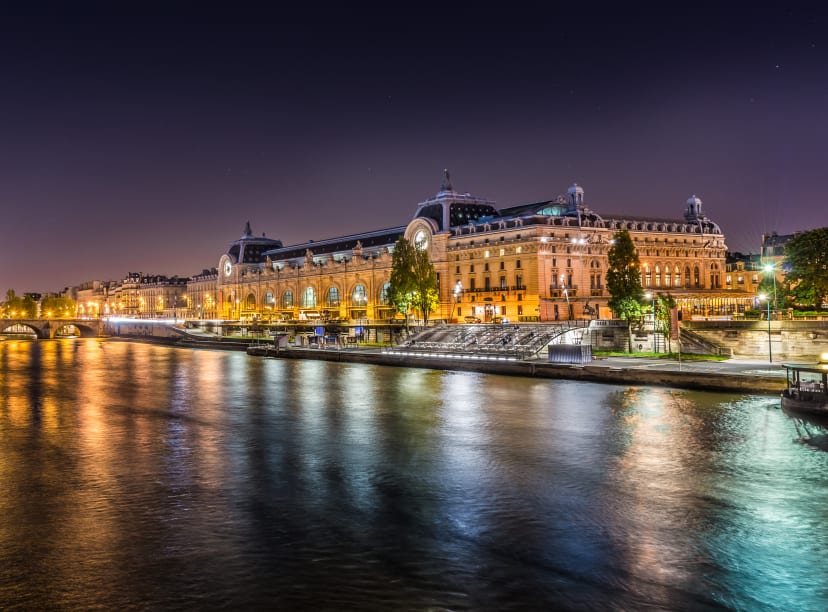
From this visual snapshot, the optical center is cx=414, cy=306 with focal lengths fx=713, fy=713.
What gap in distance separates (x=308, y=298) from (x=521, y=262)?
63.0 m

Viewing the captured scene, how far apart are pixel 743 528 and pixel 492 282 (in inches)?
3701

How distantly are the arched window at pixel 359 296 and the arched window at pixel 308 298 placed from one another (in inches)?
636

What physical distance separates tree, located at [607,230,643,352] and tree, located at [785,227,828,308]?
54.5 ft

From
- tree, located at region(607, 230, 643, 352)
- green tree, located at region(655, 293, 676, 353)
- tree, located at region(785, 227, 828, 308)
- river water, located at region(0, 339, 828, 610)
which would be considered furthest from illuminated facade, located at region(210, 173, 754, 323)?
river water, located at region(0, 339, 828, 610)

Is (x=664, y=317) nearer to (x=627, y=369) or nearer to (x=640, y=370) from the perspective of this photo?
(x=627, y=369)

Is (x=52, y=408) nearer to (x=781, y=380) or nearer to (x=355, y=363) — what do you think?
(x=355, y=363)

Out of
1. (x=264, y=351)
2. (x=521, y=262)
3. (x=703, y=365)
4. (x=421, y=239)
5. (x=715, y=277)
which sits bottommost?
(x=703, y=365)

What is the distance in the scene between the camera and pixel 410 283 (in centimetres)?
8362

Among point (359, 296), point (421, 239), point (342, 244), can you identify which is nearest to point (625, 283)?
point (421, 239)

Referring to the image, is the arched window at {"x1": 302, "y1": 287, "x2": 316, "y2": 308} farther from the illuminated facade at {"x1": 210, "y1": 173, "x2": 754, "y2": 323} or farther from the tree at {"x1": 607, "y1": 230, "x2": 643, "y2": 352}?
the tree at {"x1": 607, "y1": 230, "x2": 643, "y2": 352}

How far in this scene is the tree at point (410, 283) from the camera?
83625 millimetres

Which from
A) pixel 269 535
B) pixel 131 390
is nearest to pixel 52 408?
pixel 131 390

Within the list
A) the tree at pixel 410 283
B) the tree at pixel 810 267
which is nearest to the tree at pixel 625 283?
the tree at pixel 810 267

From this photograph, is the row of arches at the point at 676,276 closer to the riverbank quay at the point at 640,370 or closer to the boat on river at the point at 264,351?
the boat on river at the point at 264,351
